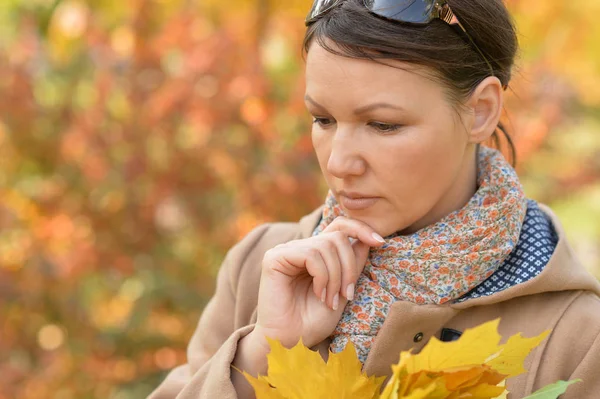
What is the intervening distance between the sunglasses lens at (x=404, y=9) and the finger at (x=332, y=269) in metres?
0.50

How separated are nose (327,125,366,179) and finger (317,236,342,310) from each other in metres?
0.16

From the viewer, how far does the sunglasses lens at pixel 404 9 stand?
5.52 ft

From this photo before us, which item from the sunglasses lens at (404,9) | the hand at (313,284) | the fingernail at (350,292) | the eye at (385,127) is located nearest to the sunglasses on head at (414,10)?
the sunglasses lens at (404,9)

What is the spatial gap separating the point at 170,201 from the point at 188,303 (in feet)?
1.71

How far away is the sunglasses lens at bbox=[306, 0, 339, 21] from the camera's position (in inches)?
69.8

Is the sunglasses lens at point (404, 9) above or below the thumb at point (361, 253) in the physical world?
above

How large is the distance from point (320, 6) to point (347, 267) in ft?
1.92

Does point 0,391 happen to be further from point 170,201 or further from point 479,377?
point 479,377

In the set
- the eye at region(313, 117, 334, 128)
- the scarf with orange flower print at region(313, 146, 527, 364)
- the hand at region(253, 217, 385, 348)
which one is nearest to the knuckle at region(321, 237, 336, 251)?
the hand at region(253, 217, 385, 348)

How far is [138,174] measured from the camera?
154 inches

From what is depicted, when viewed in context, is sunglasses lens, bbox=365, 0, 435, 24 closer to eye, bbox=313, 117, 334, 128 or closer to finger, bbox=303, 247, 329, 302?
eye, bbox=313, 117, 334, 128

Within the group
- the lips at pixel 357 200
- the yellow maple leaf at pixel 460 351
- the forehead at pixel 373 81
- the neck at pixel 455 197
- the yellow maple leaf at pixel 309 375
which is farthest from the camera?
the neck at pixel 455 197

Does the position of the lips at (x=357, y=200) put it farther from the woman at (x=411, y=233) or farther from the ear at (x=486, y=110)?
the ear at (x=486, y=110)

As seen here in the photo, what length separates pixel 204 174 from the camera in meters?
3.96
